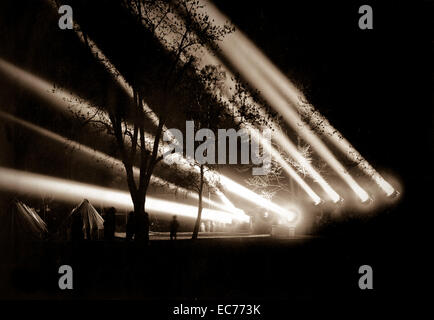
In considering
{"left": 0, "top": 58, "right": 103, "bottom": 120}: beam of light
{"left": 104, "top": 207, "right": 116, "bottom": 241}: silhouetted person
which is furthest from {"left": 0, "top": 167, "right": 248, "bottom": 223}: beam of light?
{"left": 104, "top": 207, "right": 116, "bottom": 241}: silhouetted person

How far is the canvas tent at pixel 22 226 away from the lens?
483 inches

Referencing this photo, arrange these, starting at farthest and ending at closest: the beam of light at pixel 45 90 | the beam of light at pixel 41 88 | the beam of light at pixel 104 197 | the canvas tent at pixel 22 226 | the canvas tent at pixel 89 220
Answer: the beam of light at pixel 104 197
the canvas tent at pixel 89 220
the canvas tent at pixel 22 226
the beam of light at pixel 45 90
the beam of light at pixel 41 88

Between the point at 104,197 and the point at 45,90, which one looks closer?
the point at 45,90

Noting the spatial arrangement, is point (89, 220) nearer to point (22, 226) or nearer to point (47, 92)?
point (22, 226)

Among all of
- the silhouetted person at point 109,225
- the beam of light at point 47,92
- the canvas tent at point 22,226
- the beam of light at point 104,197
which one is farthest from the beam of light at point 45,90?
the beam of light at point 104,197

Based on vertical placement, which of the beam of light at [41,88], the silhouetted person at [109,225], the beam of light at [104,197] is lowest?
the silhouetted person at [109,225]

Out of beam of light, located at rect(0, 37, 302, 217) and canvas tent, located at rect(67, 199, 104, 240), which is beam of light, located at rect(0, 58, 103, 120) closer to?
beam of light, located at rect(0, 37, 302, 217)

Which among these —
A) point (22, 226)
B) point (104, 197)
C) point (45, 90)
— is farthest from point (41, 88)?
point (104, 197)

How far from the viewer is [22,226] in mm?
15758

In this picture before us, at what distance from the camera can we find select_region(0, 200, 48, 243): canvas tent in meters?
12.3

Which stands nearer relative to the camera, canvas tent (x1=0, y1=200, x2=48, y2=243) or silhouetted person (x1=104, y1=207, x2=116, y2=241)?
canvas tent (x1=0, y1=200, x2=48, y2=243)

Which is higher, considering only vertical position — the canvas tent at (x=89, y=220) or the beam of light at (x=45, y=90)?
the beam of light at (x=45, y=90)

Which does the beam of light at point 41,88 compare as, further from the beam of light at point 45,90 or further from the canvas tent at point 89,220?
the canvas tent at point 89,220

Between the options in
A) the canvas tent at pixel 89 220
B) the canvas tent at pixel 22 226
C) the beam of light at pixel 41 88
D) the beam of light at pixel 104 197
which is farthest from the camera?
the beam of light at pixel 104 197
